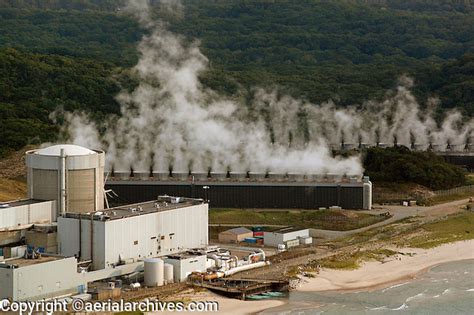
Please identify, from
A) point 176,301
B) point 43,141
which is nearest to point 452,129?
point 43,141

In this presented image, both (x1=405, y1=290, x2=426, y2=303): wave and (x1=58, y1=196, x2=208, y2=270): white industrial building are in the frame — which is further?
(x1=58, y1=196, x2=208, y2=270): white industrial building

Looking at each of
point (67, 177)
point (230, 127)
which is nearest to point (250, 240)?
point (67, 177)

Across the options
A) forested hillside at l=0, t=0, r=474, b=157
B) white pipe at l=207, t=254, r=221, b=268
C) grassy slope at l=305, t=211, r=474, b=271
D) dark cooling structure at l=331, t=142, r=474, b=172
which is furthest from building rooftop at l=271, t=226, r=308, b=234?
forested hillside at l=0, t=0, r=474, b=157

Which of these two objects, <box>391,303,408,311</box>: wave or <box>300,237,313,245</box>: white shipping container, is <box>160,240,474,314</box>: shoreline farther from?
<box>300,237,313,245</box>: white shipping container

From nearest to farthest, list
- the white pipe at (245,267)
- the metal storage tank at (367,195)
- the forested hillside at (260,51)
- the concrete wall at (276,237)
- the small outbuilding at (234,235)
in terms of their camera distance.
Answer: the white pipe at (245,267) < the concrete wall at (276,237) < the small outbuilding at (234,235) < the metal storage tank at (367,195) < the forested hillside at (260,51)

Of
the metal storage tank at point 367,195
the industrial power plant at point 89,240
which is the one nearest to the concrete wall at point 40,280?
the industrial power plant at point 89,240

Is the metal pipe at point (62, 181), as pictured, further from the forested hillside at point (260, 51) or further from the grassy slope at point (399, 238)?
the forested hillside at point (260, 51)
